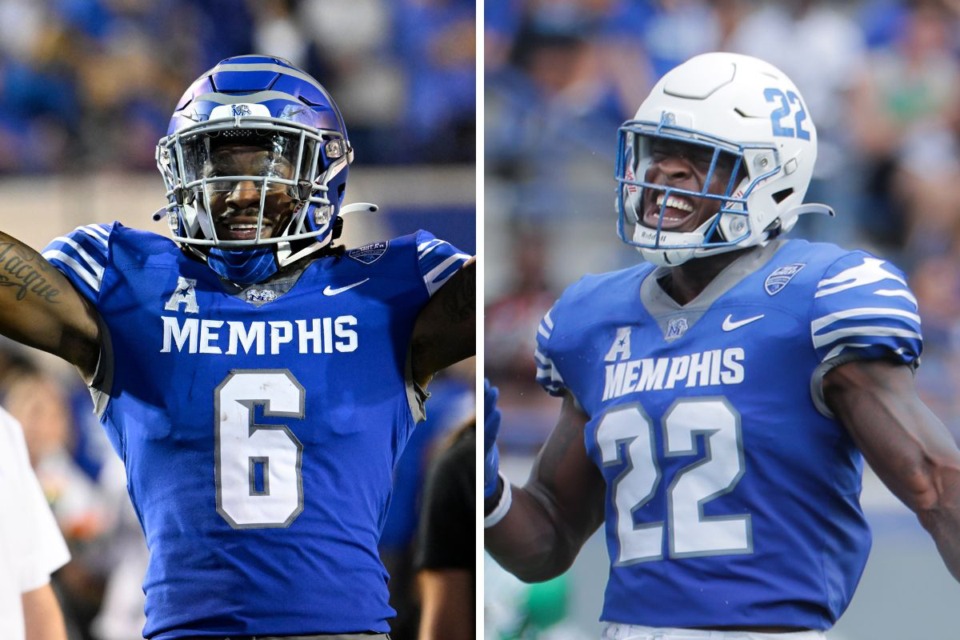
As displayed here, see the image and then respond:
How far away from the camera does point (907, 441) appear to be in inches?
60.1

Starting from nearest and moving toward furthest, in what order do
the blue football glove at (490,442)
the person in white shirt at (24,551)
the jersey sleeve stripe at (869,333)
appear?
the jersey sleeve stripe at (869,333) → the blue football glove at (490,442) → the person in white shirt at (24,551)

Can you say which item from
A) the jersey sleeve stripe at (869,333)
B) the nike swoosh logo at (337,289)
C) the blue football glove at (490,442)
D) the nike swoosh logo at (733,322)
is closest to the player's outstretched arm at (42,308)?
the nike swoosh logo at (337,289)

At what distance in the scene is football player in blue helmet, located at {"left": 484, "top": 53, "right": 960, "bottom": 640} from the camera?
5.05ft

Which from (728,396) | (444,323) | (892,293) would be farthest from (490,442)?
(892,293)

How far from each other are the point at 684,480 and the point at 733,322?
0.65 ft

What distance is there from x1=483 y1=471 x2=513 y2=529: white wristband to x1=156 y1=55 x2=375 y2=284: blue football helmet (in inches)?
15.8

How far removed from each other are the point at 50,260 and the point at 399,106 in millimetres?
953

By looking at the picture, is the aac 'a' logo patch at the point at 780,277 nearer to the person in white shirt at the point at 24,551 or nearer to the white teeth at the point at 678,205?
the white teeth at the point at 678,205

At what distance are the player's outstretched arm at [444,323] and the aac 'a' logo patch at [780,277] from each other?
0.35 m

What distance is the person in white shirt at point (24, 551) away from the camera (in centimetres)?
203

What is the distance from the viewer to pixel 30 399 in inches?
95.8

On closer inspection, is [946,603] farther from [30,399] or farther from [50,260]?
[30,399]

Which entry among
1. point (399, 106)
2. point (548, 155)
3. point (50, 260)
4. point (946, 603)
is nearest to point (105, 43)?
point (399, 106)

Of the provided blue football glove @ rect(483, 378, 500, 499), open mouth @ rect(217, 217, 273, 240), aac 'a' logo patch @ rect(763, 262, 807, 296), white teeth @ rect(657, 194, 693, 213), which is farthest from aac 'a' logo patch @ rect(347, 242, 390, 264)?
aac 'a' logo patch @ rect(763, 262, 807, 296)
